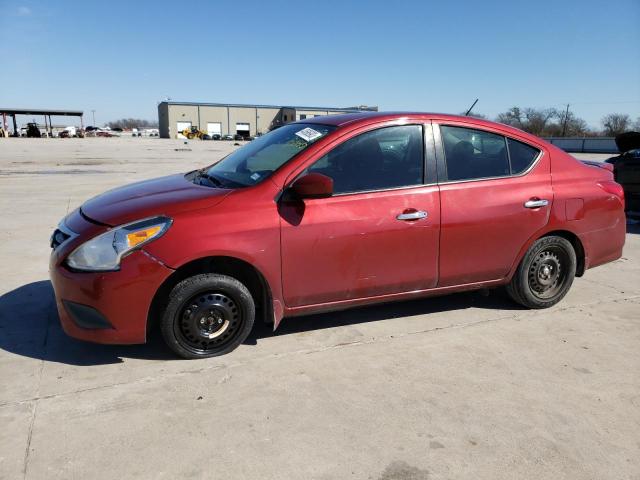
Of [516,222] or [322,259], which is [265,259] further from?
[516,222]

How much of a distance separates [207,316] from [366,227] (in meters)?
1.26

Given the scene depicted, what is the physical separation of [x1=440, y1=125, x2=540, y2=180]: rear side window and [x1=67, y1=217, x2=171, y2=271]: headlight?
2246 mm

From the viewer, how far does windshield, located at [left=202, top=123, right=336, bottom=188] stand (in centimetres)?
365

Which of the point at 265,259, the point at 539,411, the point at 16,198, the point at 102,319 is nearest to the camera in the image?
the point at 539,411

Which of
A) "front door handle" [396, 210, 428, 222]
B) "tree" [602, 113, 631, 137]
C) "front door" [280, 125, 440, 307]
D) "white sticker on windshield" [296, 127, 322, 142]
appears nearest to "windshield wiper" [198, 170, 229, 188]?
"front door" [280, 125, 440, 307]

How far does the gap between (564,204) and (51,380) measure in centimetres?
412

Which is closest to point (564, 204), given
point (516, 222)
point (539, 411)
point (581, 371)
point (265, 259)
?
point (516, 222)

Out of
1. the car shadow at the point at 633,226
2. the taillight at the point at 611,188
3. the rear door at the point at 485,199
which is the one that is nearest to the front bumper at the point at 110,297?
the rear door at the point at 485,199

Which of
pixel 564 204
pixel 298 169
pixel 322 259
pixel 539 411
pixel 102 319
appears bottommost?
pixel 539 411

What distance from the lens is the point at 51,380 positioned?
3.15 m

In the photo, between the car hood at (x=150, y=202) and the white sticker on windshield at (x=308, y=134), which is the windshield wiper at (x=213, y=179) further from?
the white sticker on windshield at (x=308, y=134)

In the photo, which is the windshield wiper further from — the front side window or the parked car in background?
the parked car in background

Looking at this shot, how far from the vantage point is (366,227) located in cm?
356

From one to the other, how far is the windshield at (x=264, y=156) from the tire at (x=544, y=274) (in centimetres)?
208
